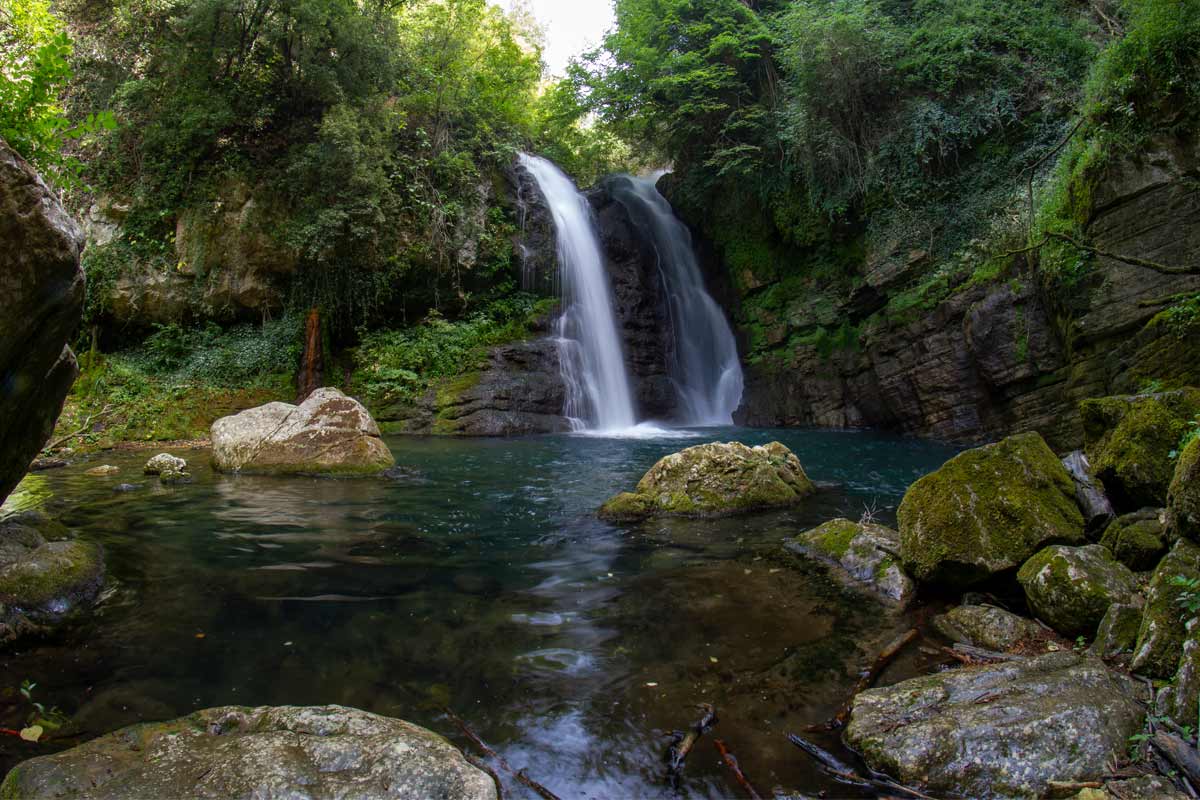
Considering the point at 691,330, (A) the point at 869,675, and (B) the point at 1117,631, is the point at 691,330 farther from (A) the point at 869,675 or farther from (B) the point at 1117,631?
(B) the point at 1117,631

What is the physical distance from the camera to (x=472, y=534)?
6.24 meters

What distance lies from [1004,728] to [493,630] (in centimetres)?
279

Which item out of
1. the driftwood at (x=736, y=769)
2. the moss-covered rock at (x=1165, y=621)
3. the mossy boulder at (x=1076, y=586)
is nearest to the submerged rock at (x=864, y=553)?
the mossy boulder at (x=1076, y=586)

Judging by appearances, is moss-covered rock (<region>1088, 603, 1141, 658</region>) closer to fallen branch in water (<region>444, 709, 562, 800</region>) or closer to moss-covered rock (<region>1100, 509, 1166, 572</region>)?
moss-covered rock (<region>1100, 509, 1166, 572</region>)

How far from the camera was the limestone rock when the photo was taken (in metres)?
3.55

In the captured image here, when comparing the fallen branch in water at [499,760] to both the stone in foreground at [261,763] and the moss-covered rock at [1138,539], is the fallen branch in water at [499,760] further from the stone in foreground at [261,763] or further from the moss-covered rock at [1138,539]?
the moss-covered rock at [1138,539]

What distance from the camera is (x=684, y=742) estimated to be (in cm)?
276

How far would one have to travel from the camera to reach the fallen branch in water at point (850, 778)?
240 centimetres

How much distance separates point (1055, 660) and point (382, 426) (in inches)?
582

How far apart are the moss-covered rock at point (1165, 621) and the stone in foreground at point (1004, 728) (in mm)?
141

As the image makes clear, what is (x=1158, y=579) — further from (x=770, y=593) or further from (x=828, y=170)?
(x=828, y=170)

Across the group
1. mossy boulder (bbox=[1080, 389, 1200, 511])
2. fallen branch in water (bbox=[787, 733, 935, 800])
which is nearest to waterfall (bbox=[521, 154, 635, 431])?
mossy boulder (bbox=[1080, 389, 1200, 511])

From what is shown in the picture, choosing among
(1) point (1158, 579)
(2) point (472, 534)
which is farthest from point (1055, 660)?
(2) point (472, 534)

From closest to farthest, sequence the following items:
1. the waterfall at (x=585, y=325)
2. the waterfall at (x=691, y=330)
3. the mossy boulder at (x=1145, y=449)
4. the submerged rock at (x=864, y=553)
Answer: the mossy boulder at (x=1145, y=449) → the submerged rock at (x=864, y=553) → the waterfall at (x=585, y=325) → the waterfall at (x=691, y=330)
